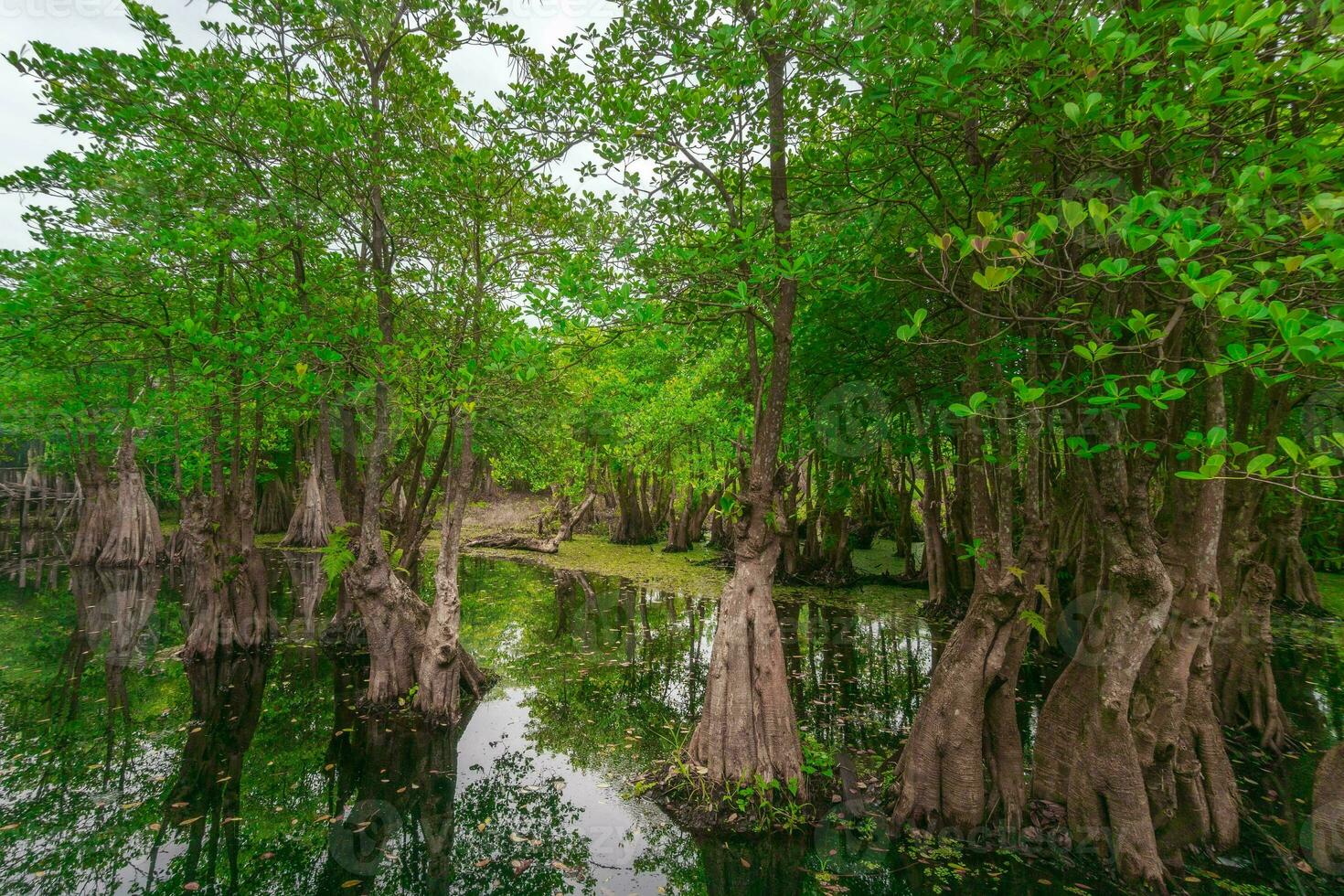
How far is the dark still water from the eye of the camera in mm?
5418

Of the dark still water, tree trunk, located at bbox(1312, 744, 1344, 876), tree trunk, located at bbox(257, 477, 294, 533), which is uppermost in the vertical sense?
tree trunk, located at bbox(257, 477, 294, 533)

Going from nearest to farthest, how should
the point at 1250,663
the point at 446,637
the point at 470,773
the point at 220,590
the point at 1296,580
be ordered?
the point at 470,773 → the point at 1250,663 → the point at 446,637 → the point at 220,590 → the point at 1296,580

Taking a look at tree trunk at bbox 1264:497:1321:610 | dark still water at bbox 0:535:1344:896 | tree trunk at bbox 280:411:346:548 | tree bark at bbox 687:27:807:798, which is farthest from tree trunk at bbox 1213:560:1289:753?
tree trunk at bbox 280:411:346:548

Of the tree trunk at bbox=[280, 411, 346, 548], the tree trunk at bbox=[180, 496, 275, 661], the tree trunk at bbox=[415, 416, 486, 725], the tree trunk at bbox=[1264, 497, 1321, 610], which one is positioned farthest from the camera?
the tree trunk at bbox=[280, 411, 346, 548]

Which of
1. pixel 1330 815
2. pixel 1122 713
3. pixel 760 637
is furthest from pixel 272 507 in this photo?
pixel 1330 815

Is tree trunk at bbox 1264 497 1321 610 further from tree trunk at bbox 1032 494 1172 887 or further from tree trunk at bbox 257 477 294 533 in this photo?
tree trunk at bbox 257 477 294 533

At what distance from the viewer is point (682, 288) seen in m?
6.49

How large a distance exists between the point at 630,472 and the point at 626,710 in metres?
20.3

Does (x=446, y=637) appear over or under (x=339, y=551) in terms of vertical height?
under

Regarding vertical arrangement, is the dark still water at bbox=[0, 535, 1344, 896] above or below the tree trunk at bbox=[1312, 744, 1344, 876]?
below

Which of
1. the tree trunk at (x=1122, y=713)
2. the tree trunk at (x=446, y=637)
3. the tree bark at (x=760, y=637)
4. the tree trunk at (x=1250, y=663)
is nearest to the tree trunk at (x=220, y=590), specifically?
the tree trunk at (x=446, y=637)

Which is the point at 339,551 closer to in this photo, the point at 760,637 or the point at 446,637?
the point at 446,637

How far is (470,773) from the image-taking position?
24.6ft

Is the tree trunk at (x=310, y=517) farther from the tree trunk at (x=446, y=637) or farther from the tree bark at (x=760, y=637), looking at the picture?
the tree bark at (x=760, y=637)
